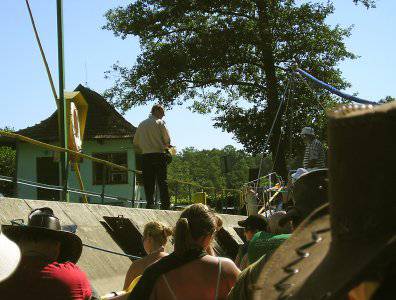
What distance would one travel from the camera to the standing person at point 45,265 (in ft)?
14.0

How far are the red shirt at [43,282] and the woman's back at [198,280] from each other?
1.40ft

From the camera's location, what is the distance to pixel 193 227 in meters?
4.70

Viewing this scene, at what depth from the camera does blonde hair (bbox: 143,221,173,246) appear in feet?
19.5

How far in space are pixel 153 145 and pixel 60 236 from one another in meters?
8.72

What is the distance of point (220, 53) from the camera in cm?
3366

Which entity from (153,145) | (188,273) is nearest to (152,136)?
(153,145)

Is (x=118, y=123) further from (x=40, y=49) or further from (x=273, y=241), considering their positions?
(x=273, y=241)

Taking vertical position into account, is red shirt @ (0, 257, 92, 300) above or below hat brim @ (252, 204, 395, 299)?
below

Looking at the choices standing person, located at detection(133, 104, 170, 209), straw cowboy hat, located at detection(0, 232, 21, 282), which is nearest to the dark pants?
standing person, located at detection(133, 104, 170, 209)

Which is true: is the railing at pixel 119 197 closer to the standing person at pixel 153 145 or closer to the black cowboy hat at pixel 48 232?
the standing person at pixel 153 145

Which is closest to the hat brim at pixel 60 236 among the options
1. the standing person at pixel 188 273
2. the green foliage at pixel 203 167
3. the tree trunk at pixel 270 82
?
Result: the standing person at pixel 188 273

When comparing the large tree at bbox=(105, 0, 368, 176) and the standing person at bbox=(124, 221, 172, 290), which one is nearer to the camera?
the standing person at bbox=(124, 221, 172, 290)

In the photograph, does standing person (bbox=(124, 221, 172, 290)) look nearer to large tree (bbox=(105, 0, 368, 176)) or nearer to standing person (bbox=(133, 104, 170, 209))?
standing person (bbox=(133, 104, 170, 209))

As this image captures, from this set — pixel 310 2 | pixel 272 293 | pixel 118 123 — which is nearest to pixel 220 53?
pixel 310 2
